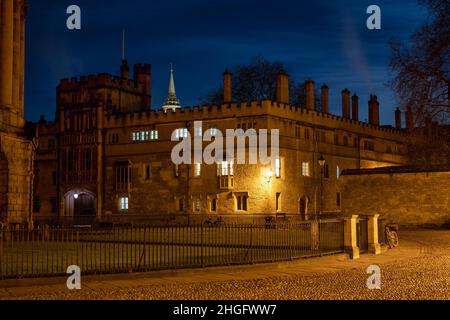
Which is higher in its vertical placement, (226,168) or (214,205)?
(226,168)

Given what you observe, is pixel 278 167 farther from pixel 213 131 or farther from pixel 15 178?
pixel 15 178

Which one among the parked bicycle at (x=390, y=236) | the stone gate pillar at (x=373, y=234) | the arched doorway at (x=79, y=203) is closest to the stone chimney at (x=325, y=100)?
the arched doorway at (x=79, y=203)

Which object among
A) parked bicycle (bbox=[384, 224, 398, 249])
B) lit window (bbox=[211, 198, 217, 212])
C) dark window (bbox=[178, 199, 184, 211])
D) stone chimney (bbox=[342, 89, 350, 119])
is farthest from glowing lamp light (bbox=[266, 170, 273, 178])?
parked bicycle (bbox=[384, 224, 398, 249])

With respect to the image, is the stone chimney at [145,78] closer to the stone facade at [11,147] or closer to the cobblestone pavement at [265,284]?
the stone facade at [11,147]

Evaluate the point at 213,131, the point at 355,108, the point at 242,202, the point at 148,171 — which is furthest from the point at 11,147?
the point at 355,108

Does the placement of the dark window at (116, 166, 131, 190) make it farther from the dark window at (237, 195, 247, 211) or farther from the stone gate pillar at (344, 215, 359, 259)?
the stone gate pillar at (344, 215, 359, 259)

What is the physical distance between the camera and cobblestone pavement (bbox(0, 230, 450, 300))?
40.3ft

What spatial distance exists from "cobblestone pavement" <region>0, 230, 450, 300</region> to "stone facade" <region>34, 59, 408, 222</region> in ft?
91.2

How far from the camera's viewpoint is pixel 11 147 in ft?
95.2

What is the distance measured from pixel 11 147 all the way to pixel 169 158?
2536cm

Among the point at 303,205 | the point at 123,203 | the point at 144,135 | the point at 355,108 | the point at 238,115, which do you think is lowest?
the point at 303,205

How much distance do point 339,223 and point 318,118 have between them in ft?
111
